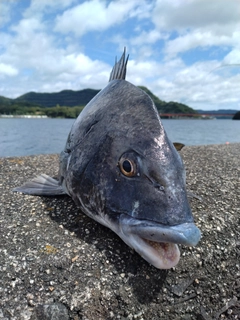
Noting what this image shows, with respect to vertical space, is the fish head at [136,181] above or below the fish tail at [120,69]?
below

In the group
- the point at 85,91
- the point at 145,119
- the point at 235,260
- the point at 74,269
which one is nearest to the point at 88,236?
the point at 74,269

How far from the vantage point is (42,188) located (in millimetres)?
4316

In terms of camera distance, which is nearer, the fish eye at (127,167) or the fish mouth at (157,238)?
the fish mouth at (157,238)

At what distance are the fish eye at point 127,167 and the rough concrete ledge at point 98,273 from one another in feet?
2.79

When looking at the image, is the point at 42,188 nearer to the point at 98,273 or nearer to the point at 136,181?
the point at 98,273

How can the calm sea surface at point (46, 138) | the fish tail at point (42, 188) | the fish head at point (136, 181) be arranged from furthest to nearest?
the calm sea surface at point (46, 138), the fish tail at point (42, 188), the fish head at point (136, 181)

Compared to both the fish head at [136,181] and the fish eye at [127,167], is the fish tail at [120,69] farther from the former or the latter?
the fish eye at [127,167]

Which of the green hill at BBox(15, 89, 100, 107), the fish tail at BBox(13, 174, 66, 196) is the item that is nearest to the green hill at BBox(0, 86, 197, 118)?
the green hill at BBox(15, 89, 100, 107)

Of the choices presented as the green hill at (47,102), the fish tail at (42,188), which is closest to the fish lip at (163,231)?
the fish tail at (42,188)

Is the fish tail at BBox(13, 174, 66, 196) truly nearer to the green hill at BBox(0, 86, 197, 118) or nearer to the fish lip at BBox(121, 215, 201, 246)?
the fish lip at BBox(121, 215, 201, 246)

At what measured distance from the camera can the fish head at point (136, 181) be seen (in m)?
2.40

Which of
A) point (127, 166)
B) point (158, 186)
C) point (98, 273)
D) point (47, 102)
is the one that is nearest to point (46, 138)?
point (98, 273)

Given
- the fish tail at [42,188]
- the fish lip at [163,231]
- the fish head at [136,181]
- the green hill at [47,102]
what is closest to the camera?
the fish lip at [163,231]

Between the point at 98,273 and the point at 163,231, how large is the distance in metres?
0.87
